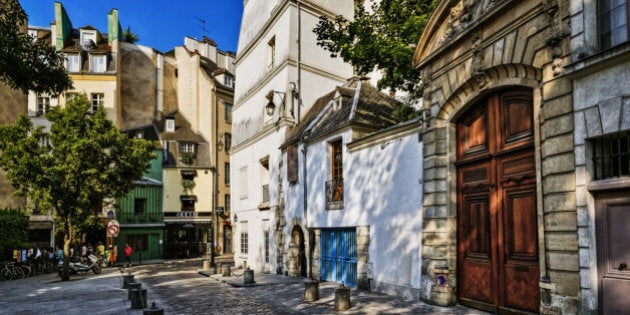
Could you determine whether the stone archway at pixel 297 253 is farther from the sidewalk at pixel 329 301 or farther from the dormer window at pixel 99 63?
the dormer window at pixel 99 63

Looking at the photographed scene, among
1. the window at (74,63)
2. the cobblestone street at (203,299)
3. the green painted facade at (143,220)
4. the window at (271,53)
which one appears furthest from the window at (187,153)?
the cobblestone street at (203,299)

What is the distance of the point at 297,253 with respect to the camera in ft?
59.6

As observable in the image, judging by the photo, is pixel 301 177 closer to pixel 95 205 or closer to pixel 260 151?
pixel 260 151

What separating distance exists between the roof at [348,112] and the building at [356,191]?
4cm

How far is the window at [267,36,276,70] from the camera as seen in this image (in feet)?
71.1

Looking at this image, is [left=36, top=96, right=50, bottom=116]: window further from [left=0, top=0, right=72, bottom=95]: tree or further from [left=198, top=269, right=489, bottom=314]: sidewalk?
[left=0, top=0, right=72, bottom=95]: tree

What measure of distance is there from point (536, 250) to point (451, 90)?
3.88 meters

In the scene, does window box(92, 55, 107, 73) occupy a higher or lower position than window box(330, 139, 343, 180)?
higher

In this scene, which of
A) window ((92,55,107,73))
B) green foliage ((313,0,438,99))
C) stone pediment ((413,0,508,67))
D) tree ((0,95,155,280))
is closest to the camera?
stone pediment ((413,0,508,67))

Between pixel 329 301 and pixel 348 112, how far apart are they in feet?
22.0

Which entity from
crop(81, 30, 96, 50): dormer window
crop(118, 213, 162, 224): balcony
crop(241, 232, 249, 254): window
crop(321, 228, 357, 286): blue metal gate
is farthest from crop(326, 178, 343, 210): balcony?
crop(81, 30, 96, 50): dormer window

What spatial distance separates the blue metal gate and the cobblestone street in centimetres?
54

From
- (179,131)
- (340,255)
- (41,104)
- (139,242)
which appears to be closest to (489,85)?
(340,255)

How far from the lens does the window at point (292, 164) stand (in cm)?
1825
